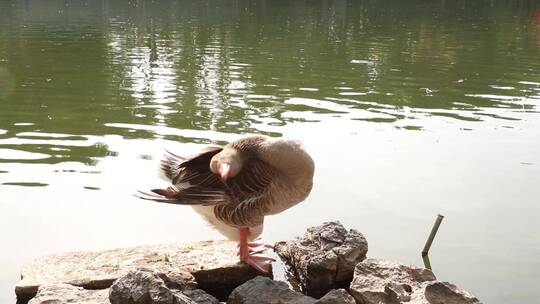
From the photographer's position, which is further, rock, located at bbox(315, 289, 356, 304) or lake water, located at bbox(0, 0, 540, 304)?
lake water, located at bbox(0, 0, 540, 304)

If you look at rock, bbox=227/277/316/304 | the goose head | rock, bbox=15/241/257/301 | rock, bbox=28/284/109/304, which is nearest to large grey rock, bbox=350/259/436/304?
rock, bbox=227/277/316/304

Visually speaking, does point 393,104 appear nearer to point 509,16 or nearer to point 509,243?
point 509,243

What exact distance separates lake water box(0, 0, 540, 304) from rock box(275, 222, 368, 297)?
0.79 meters

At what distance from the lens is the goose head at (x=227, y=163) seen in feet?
15.2

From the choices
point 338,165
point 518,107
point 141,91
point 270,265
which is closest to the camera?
point 270,265

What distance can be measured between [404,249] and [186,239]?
2086mm

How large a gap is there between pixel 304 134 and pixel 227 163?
538 centimetres

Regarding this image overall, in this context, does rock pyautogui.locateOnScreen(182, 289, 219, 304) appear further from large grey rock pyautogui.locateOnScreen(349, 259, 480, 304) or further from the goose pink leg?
large grey rock pyautogui.locateOnScreen(349, 259, 480, 304)

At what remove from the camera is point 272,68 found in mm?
A: 16797

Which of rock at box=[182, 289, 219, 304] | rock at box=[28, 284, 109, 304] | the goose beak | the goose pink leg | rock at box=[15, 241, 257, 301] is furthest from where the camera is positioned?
the goose pink leg

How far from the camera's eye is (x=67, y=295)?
438 cm

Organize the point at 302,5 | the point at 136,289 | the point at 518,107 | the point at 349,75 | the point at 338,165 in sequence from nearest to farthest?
the point at 136,289
the point at 338,165
the point at 518,107
the point at 349,75
the point at 302,5

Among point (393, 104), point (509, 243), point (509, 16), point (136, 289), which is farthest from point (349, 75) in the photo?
point (509, 16)

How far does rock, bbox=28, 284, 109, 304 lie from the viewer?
4.29 meters
